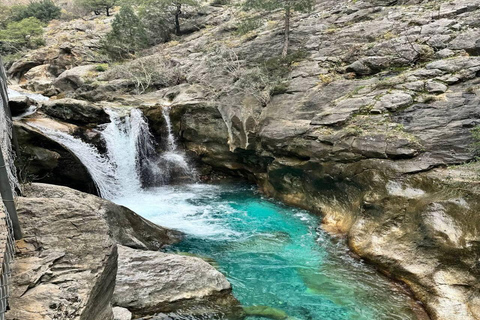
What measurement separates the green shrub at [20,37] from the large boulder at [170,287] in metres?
34.2

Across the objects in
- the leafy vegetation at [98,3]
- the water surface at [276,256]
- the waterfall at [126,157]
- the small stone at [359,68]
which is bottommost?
the water surface at [276,256]

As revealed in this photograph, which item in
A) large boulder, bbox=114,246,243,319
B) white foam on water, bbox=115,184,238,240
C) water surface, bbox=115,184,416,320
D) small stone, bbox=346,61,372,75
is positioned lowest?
water surface, bbox=115,184,416,320

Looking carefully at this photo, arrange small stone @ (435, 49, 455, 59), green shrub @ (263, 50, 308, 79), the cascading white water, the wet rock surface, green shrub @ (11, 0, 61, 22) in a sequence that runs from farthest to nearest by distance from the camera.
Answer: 1. green shrub @ (11, 0, 61, 22)
2. green shrub @ (263, 50, 308, 79)
3. the cascading white water
4. small stone @ (435, 49, 455, 59)
5. the wet rock surface

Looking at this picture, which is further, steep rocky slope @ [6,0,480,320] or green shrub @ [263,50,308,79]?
green shrub @ [263,50,308,79]

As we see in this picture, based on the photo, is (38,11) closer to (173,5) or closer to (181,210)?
(173,5)

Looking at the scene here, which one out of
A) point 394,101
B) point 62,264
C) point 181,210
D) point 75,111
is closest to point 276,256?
point 181,210

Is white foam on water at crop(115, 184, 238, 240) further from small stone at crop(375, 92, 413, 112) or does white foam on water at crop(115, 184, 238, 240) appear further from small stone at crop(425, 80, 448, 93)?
small stone at crop(425, 80, 448, 93)

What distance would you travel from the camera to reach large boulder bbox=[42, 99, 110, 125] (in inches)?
526

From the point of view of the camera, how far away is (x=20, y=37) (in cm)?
3275

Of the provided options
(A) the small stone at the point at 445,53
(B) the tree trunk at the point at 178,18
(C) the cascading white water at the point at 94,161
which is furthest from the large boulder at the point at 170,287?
(B) the tree trunk at the point at 178,18

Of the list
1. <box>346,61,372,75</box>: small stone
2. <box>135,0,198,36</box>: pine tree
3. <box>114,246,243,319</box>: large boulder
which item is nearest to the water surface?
<box>114,246,243,319</box>: large boulder

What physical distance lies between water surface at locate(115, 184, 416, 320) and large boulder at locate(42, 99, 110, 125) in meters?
3.68

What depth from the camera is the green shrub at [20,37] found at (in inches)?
1257

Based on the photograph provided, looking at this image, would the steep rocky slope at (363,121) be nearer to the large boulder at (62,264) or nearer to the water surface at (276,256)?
the water surface at (276,256)
